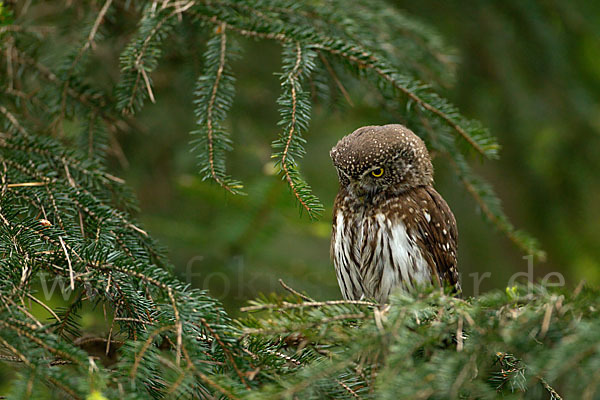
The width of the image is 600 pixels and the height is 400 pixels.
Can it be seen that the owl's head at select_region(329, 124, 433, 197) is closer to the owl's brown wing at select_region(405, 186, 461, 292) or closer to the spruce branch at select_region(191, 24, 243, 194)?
the owl's brown wing at select_region(405, 186, 461, 292)

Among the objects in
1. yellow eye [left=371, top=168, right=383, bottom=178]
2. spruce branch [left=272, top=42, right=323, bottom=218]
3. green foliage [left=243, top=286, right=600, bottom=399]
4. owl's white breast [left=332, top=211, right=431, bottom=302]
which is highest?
spruce branch [left=272, top=42, right=323, bottom=218]

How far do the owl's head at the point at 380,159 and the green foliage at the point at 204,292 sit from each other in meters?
0.13

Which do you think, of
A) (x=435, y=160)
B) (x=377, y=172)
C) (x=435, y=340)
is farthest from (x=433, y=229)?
(x=435, y=340)

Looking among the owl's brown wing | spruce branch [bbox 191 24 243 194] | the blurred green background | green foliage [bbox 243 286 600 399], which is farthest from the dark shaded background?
green foliage [bbox 243 286 600 399]

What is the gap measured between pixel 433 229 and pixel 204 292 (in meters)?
1.54

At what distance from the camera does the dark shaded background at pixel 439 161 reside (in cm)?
373

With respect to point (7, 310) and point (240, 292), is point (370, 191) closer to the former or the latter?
point (240, 292)

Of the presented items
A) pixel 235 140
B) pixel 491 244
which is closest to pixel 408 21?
pixel 235 140

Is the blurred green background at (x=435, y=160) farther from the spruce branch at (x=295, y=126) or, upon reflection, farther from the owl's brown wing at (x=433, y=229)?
the spruce branch at (x=295, y=126)

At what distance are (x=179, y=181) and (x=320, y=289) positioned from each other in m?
1.22

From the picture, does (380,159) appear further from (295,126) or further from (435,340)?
(435,340)

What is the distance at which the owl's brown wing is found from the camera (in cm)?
292

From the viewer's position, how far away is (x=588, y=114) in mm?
3953

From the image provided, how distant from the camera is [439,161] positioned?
11.7 feet
